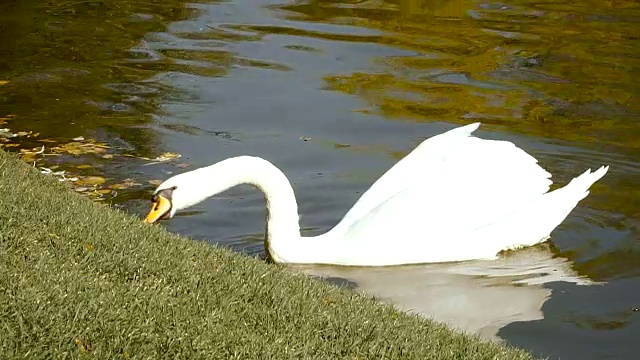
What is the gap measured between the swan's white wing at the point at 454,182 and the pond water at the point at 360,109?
0.42 meters

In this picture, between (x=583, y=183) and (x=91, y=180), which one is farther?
(x=91, y=180)

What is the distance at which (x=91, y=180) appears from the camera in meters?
9.82

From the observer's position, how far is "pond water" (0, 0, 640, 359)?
8.10m

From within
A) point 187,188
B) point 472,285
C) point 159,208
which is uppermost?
point 187,188

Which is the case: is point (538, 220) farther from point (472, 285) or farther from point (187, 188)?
point (187, 188)

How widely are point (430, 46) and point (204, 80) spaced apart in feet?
11.4

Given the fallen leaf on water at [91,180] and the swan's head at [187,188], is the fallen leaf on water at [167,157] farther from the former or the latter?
the swan's head at [187,188]

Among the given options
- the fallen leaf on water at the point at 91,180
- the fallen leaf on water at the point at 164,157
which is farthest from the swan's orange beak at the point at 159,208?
the fallen leaf on water at the point at 164,157

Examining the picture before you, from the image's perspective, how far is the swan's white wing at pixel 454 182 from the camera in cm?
845

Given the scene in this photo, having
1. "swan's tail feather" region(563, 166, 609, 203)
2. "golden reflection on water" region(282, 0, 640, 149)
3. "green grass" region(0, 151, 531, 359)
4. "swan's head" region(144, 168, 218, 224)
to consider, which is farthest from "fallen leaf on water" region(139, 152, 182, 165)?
"green grass" region(0, 151, 531, 359)

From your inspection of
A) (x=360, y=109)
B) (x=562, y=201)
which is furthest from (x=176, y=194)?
(x=360, y=109)

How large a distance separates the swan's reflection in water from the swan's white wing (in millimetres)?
353

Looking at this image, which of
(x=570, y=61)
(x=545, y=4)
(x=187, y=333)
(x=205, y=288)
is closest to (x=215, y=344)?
(x=187, y=333)

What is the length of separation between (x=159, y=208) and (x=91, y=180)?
2.17 meters
